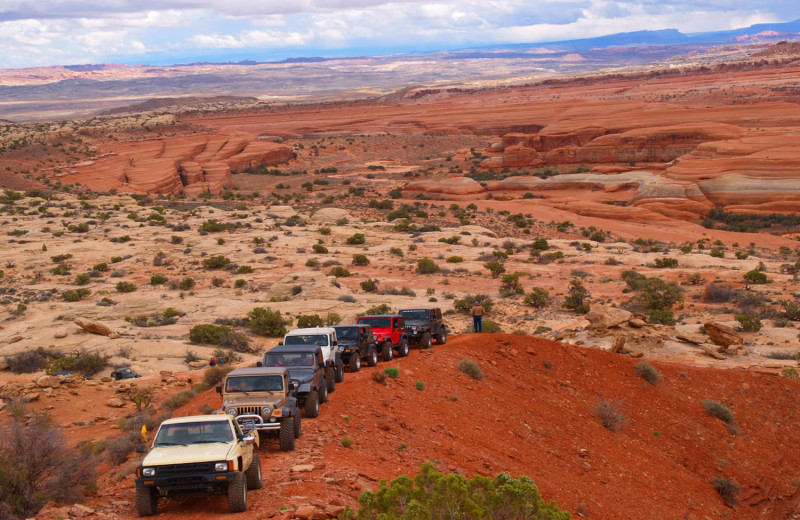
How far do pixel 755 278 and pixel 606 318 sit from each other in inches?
462

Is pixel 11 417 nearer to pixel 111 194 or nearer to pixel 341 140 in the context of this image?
pixel 111 194

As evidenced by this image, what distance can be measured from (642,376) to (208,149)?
7590 centimetres

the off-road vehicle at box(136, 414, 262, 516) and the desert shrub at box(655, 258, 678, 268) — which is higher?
the off-road vehicle at box(136, 414, 262, 516)

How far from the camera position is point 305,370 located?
1291 cm

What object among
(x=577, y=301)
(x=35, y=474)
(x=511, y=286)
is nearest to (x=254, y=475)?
(x=35, y=474)

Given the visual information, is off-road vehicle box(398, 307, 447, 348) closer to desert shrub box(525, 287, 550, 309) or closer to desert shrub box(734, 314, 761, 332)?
desert shrub box(525, 287, 550, 309)

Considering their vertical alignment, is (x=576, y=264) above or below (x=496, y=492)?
below

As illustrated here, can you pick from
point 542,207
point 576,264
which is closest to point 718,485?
point 576,264

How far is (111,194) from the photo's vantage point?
6188 centimetres

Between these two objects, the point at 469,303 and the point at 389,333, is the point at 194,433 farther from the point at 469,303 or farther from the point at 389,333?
the point at 469,303

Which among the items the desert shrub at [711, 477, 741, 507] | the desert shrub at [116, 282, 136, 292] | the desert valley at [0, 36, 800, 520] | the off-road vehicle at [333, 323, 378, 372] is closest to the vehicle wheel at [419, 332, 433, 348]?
the desert valley at [0, 36, 800, 520]

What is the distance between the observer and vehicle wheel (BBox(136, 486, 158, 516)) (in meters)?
8.23

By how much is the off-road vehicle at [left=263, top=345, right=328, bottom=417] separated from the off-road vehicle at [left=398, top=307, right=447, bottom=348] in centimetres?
600

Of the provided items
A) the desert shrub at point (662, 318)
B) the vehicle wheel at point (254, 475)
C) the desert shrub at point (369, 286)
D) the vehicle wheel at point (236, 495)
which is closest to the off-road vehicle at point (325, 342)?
the vehicle wheel at point (254, 475)
